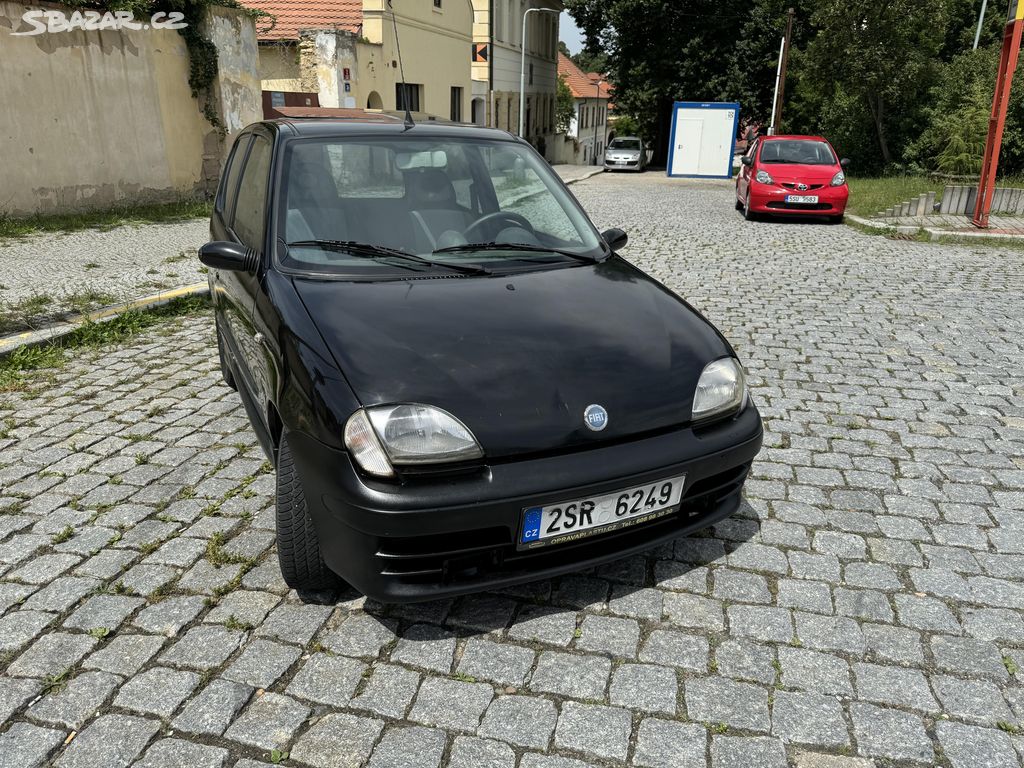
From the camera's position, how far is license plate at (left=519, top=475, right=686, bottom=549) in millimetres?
2590

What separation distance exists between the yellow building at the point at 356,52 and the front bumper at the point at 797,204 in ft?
23.0

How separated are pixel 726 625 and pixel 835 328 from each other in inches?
188

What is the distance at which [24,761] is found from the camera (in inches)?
87.7

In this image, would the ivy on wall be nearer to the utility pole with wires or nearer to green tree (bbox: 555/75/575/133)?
the utility pole with wires

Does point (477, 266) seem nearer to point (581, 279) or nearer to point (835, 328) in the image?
point (581, 279)

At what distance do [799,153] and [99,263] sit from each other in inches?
484

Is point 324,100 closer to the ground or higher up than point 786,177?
higher up

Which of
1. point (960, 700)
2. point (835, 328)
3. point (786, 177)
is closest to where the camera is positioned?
point (960, 700)

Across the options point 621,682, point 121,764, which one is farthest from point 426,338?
point 121,764

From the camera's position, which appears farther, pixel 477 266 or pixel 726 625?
pixel 477 266

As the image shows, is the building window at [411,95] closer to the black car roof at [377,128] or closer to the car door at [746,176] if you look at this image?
Answer: the car door at [746,176]

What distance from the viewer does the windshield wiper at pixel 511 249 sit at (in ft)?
11.9

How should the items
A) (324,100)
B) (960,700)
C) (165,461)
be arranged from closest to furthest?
1. (960,700)
2. (165,461)
3. (324,100)

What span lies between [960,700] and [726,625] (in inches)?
29.4
